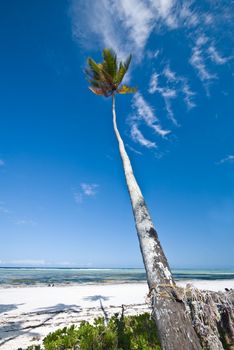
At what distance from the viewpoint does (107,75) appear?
10.7 m

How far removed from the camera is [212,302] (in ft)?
18.1

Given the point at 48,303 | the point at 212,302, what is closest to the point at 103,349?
the point at 212,302

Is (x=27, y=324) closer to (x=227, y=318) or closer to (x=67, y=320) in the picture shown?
(x=67, y=320)

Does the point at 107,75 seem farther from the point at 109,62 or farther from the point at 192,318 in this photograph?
the point at 192,318

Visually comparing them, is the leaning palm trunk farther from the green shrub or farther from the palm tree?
the green shrub

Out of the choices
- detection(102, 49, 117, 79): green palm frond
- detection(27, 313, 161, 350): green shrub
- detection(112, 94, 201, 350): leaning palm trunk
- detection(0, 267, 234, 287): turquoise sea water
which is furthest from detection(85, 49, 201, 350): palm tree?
detection(0, 267, 234, 287): turquoise sea water

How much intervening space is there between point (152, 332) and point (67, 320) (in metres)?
5.74

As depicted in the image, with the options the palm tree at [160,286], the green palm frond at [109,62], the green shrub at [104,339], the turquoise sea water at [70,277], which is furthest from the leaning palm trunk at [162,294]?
the turquoise sea water at [70,277]

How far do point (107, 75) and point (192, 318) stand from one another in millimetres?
9308

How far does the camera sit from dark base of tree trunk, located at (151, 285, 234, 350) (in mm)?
3988

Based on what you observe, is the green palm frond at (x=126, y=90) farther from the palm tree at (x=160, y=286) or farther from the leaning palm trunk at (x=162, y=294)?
the leaning palm trunk at (x=162, y=294)

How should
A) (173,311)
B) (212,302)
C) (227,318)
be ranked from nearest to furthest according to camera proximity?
(173,311) < (212,302) < (227,318)

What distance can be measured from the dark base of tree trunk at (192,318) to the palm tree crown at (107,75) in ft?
28.6

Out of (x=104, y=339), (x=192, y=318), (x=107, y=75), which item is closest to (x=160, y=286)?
(x=192, y=318)
